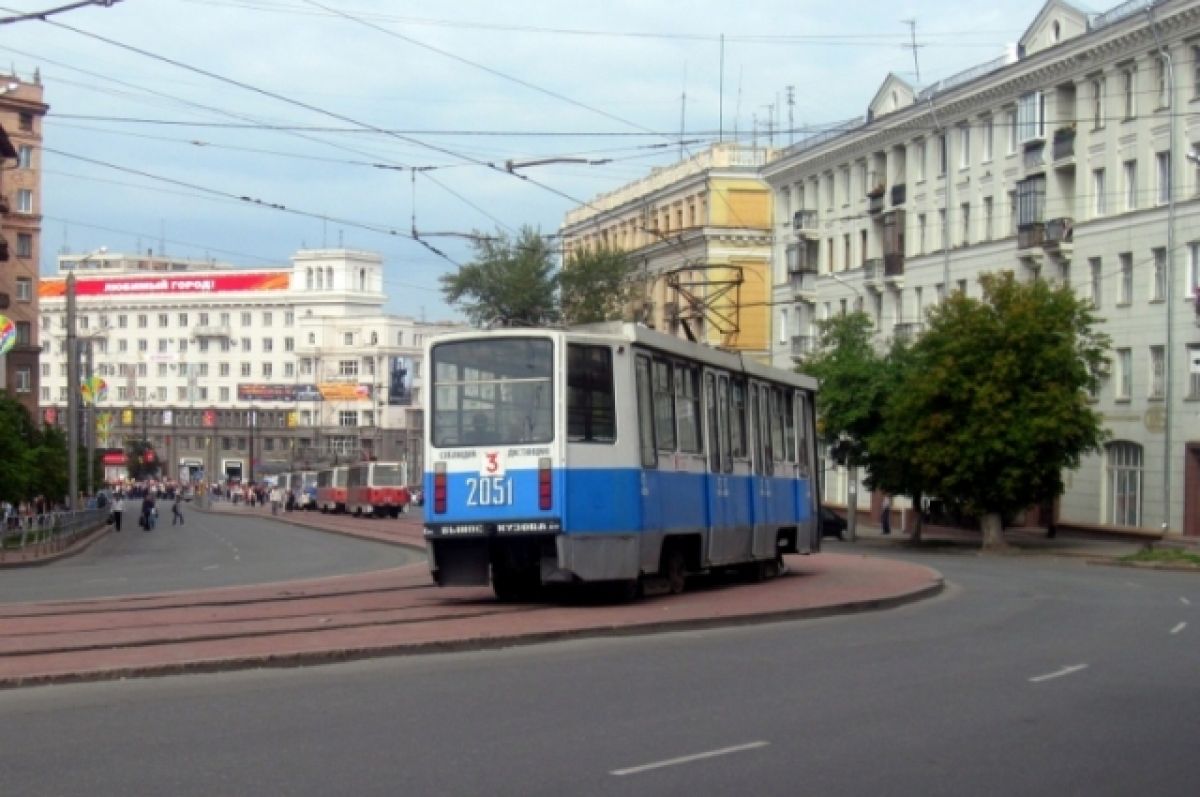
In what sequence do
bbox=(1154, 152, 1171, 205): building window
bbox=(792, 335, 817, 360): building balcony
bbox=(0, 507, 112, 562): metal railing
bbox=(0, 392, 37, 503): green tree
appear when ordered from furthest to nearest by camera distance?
1. bbox=(792, 335, 817, 360): building balcony
2. bbox=(1154, 152, 1171, 205): building window
3. bbox=(0, 392, 37, 503): green tree
4. bbox=(0, 507, 112, 562): metal railing

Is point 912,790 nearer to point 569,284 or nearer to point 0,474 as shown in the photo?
point 0,474

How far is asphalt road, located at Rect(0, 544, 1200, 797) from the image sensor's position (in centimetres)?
965

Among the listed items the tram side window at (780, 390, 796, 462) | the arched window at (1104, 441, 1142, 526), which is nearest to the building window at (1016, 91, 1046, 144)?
the arched window at (1104, 441, 1142, 526)

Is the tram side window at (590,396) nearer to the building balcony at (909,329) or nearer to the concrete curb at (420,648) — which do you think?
the concrete curb at (420,648)

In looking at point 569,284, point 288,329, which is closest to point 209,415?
point 288,329

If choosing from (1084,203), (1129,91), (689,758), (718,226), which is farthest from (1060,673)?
(718,226)

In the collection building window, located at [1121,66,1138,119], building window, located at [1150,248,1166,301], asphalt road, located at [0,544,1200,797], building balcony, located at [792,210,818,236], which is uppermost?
building window, located at [1121,66,1138,119]

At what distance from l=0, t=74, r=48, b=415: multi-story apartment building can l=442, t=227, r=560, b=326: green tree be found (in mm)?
23218

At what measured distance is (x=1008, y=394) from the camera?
51.0 m

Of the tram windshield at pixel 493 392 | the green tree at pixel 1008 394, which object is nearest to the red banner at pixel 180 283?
the green tree at pixel 1008 394

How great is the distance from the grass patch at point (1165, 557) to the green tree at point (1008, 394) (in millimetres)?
5849

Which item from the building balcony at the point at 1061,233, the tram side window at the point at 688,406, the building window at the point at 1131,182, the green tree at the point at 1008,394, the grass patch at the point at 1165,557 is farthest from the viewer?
the building balcony at the point at 1061,233

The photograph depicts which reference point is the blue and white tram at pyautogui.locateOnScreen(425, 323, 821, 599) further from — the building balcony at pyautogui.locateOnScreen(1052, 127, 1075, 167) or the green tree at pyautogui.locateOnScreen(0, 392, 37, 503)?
the building balcony at pyautogui.locateOnScreen(1052, 127, 1075, 167)

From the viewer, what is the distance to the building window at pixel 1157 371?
174 feet
